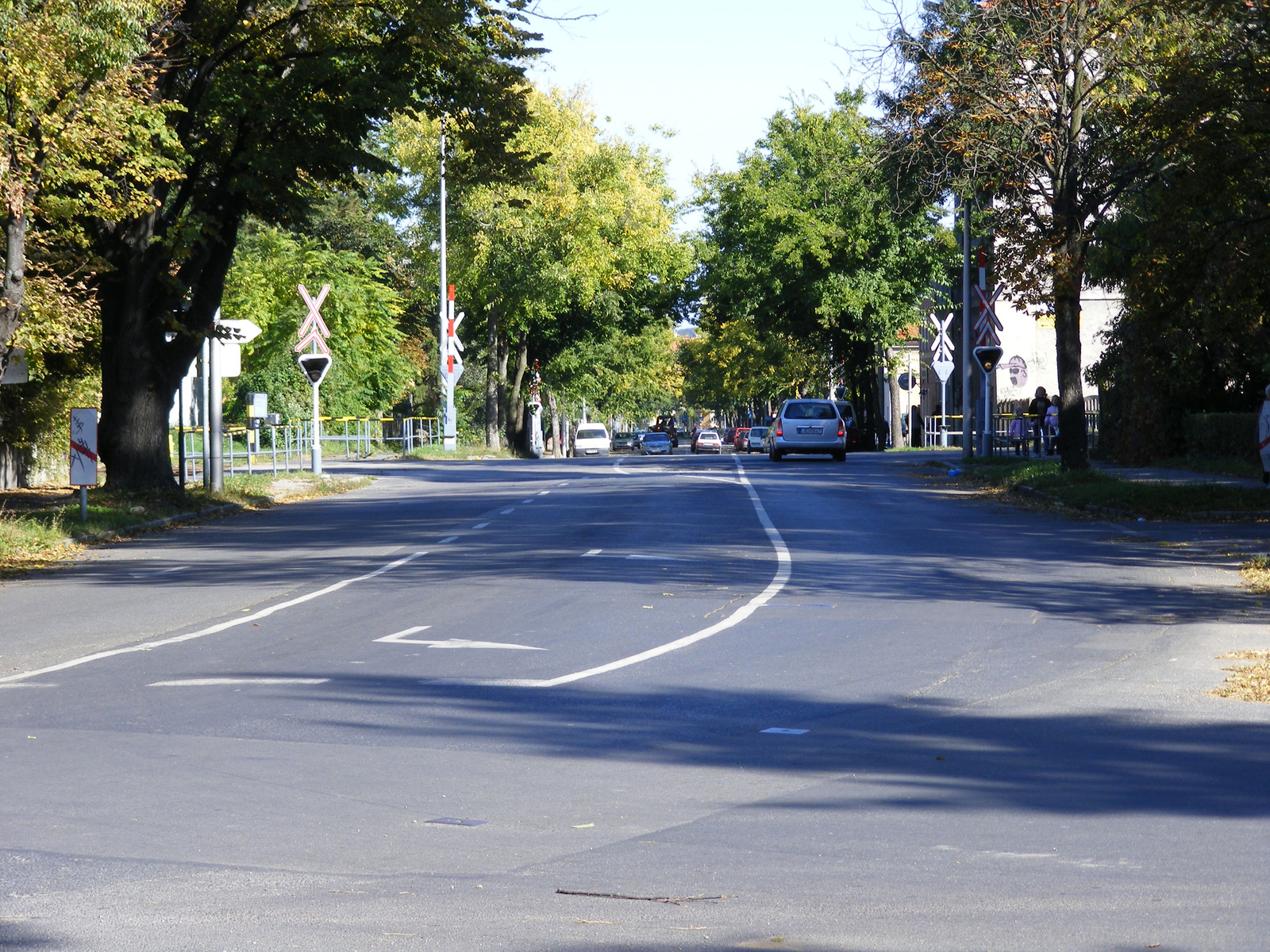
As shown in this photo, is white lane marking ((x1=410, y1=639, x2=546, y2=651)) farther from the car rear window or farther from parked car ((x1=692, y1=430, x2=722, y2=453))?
parked car ((x1=692, y1=430, x2=722, y2=453))

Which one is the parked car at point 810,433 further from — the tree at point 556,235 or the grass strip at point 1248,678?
the grass strip at point 1248,678

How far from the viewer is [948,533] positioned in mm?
19656

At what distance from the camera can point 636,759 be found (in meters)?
7.42

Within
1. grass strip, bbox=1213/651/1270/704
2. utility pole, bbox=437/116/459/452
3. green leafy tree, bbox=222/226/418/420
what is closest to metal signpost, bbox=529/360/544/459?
green leafy tree, bbox=222/226/418/420

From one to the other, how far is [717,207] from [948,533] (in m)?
49.7

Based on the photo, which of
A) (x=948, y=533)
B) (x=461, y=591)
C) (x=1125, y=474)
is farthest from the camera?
(x=1125, y=474)

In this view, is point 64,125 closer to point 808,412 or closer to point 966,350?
point 966,350

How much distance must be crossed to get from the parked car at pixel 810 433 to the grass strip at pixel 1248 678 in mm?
34426

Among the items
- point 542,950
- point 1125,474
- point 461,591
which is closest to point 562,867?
point 542,950

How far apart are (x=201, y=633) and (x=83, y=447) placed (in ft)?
34.9

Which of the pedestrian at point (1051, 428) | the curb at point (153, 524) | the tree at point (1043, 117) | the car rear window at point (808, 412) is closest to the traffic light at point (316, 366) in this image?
the curb at point (153, 524)

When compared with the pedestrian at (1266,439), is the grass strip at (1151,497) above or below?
below

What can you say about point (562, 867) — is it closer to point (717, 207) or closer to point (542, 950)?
point (542, 950)

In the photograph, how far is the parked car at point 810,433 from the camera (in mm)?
44594
